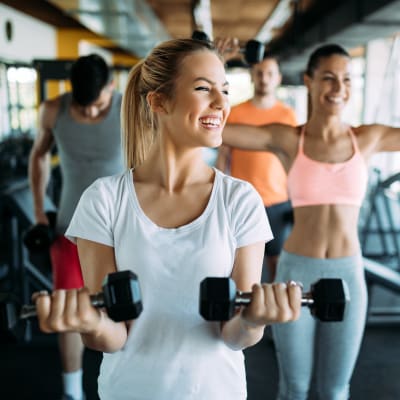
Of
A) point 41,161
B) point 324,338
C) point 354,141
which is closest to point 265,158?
point 354,141

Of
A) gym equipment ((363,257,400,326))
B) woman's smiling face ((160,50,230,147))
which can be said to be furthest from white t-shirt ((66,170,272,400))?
gym equipment ((363,257,400,326))

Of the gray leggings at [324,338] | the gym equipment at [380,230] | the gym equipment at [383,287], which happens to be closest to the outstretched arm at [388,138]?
the gray leggings at [324,338]

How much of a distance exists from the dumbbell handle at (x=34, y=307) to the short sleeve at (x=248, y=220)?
13.5 inches

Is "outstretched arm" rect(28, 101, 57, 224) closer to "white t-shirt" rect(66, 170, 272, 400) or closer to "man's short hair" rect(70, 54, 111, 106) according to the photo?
"man's short hair" rect(70, 54, 111, 106)

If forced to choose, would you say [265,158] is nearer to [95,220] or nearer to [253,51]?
[253,51]

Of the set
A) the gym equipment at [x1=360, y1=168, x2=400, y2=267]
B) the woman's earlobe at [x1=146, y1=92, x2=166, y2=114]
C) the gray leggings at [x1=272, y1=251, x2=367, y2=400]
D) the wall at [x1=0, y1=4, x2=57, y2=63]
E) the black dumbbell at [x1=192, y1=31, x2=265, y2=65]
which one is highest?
the wall at [x1=0, y1=4, x2=57, y2=63]

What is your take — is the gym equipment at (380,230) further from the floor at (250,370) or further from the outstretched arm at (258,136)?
the outstretched arm at (258,136)

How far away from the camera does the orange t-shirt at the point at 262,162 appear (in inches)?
106

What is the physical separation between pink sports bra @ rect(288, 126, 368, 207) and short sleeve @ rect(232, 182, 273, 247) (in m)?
0.71

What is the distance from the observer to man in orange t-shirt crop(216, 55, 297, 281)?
270 cm

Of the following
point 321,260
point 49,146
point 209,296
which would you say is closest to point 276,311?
point 209,296

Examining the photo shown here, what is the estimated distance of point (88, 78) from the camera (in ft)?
6.86

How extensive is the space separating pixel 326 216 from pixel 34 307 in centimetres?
115

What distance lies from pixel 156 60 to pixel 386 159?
304 inches
